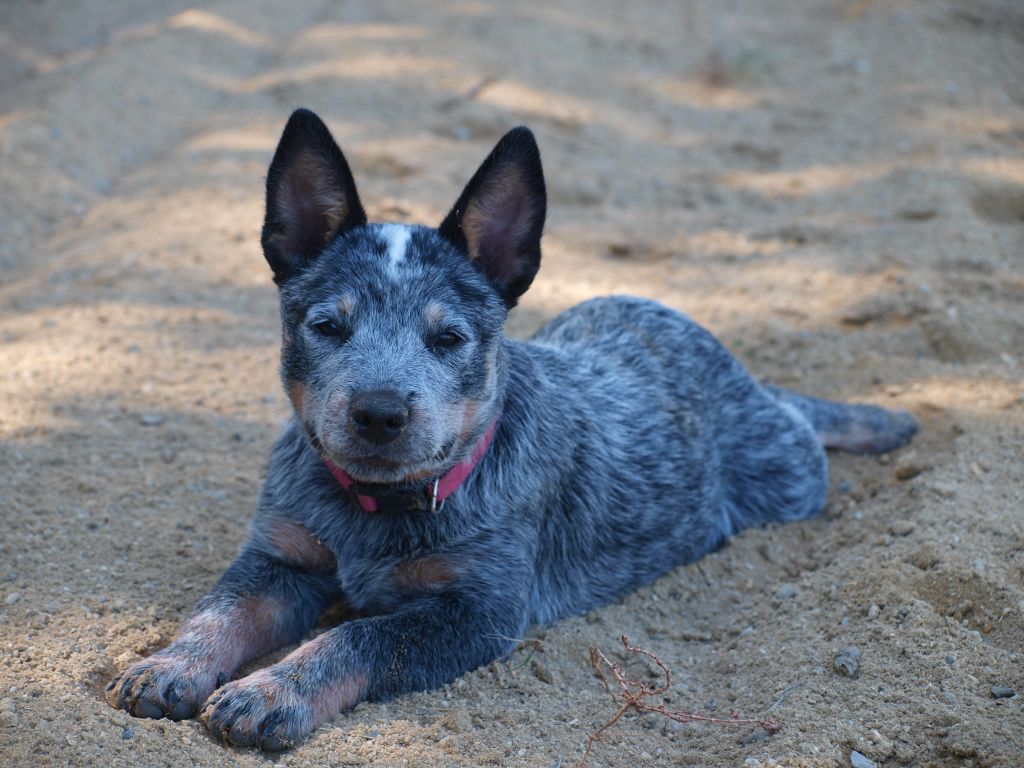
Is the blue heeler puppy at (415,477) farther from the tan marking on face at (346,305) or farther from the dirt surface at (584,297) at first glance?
the dirt surface at (584,297)

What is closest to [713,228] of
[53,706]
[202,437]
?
[202,437]

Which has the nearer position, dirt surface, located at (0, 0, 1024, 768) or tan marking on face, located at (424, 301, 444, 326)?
dirt surface, located at (0, 0, 1024, 768)

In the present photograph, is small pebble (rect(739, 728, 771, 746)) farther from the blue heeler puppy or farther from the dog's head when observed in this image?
the dog's head

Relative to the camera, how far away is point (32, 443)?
537 cm

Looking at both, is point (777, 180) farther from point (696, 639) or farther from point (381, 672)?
point (381, 672)

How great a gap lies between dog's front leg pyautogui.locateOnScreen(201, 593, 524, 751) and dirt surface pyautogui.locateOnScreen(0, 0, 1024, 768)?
0.09 meters

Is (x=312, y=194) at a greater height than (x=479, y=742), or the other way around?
(x=312, y=194)

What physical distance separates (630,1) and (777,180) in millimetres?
6292

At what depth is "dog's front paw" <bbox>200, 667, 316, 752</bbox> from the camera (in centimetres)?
352

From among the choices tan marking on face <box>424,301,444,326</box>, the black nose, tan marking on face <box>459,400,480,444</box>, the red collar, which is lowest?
the red collar

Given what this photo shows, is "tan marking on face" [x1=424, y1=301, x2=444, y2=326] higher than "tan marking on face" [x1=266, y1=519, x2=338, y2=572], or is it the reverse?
"tan marking on face" [x1=424, y1=301, x2=444, y2=326]

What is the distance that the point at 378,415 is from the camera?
3678 mm

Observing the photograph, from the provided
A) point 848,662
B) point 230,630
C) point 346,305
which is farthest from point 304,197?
point 848,662

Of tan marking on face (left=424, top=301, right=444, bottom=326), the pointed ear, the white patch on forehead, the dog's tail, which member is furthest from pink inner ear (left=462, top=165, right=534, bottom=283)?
the dog's tail
